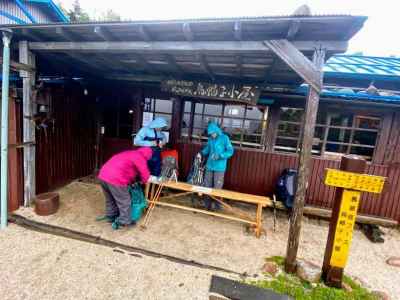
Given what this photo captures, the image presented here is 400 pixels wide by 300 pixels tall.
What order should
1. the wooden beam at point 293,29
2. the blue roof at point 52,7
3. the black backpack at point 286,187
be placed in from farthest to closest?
1. the blue roof at point 52,7
2. the black backpack at point 286,187
3. the wooden beam at point 293,29

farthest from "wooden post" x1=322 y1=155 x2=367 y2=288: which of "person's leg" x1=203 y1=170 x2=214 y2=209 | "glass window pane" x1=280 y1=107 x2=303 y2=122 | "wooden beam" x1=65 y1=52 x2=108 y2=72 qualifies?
"wooden beam" x1=65 y1=52 x2=108 y2=72

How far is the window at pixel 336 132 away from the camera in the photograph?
4.66 metres

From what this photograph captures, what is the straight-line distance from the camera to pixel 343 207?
2.61m

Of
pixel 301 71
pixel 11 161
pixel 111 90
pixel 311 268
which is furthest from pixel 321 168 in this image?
pixel 11 161

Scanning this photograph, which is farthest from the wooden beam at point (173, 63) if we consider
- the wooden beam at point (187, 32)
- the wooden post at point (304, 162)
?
the wooden post at point (304, 162)

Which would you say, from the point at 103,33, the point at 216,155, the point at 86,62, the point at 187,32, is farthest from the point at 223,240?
the point at 86,62

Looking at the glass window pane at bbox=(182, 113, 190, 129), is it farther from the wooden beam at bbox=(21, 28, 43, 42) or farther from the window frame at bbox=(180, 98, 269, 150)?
the wooden beam at bbox=(21, 28, 43, 42)

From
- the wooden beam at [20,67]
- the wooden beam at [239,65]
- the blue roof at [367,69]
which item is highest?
the blue roof at [367,69]

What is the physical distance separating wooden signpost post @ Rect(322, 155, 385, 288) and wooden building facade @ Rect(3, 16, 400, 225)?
142 centimetres

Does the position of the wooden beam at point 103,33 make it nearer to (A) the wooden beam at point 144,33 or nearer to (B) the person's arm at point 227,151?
(A) the wooden beam at point 144,33

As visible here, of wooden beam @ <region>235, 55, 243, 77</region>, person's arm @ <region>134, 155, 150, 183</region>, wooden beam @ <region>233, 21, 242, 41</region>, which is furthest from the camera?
person's arm @ <region>134, 155, 150, 183</region>

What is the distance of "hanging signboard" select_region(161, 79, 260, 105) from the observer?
3.81m

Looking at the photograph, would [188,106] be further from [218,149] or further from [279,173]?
[279,173]

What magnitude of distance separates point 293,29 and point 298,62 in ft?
1.17
